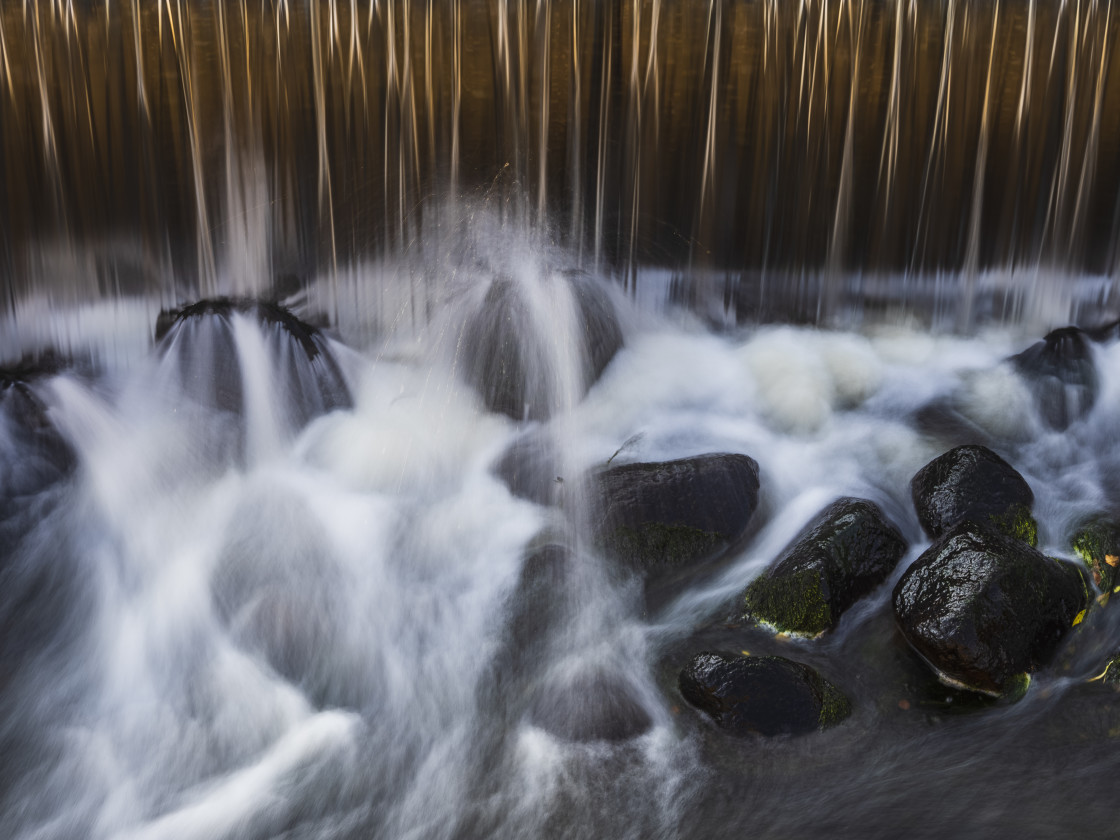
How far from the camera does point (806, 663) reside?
174 inches

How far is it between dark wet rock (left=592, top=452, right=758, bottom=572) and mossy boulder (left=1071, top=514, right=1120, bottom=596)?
171 centimetres

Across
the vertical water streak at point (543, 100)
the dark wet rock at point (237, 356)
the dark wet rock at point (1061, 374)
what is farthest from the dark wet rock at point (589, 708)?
the dark wet rock at point (1061, 374)

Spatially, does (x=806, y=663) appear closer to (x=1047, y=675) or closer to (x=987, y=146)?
(x=1047, y=675)

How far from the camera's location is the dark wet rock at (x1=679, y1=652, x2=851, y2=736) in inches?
159

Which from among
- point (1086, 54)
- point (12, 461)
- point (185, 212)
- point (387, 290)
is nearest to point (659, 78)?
point (387, 290)

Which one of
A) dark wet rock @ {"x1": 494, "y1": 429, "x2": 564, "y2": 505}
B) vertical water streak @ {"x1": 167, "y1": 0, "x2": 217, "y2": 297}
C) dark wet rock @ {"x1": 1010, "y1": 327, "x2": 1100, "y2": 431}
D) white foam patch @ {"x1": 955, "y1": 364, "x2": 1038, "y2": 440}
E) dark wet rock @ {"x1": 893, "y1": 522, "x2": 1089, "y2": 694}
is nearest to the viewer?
dark wet rock @ {"x1": 893, "y1": 522, "x2": 1089, "y2": 694}

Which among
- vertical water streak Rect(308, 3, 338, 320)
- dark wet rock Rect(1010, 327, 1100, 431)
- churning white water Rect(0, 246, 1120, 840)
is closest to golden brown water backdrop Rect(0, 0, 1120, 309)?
vertical water streak Rect(308, 3, 338, 320)

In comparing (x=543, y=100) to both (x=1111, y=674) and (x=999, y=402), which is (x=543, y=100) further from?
(x=1111, y=674)

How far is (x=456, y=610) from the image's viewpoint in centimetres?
498

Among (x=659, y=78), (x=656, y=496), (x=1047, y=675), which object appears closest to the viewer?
(x=1047, y=675)

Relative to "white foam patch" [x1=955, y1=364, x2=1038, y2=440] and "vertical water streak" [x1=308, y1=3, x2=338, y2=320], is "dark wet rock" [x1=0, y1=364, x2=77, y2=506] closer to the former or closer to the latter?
"vertical water streak" [x1=308, y1=3, x2=338, y2=320]

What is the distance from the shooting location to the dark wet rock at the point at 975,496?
16.6 ft

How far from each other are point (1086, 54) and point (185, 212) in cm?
612

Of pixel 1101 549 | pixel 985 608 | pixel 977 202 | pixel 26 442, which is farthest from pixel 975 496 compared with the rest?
pixel 26 442
